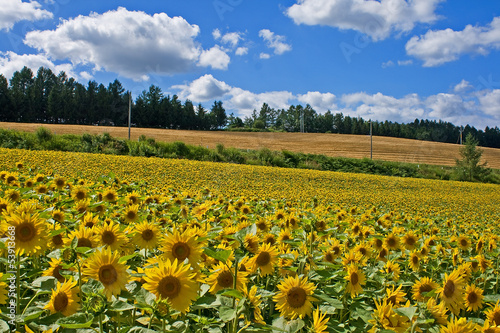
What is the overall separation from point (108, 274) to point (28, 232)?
1.67 ft

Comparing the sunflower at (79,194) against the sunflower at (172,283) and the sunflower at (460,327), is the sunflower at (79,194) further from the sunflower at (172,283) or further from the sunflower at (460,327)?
the sunflower at (460,327)

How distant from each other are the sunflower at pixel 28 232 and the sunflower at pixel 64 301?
271 millimetres

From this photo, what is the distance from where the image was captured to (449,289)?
1646 millimetres

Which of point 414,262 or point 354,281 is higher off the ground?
point 354,281

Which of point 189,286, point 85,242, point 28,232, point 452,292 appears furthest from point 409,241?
point 28,232

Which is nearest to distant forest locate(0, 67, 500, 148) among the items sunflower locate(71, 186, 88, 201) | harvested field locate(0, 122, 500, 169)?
harvested field locate(0, 122, 500, 169)

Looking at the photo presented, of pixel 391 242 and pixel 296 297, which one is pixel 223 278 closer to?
pixel 296 297

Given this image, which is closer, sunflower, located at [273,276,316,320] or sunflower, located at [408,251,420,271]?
sunflower, located at [273,276,316,320]

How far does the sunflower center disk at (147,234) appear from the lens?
1.81 m

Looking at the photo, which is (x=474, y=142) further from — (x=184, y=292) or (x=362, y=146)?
(x=184, y=292)

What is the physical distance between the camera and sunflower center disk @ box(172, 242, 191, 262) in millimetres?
1394

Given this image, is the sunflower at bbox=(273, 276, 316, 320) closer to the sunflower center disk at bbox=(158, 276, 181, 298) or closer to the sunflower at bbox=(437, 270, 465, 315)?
the sunflower center disk at bbox=(158, 276, 181, 298)

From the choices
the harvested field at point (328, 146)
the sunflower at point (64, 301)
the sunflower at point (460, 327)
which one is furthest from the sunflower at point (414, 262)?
the harvested field at point (328, 146)

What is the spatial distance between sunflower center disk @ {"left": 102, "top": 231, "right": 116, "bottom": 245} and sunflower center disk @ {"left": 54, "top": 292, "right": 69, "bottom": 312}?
392 mm
